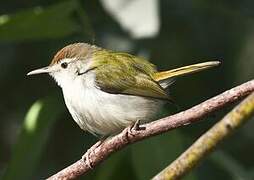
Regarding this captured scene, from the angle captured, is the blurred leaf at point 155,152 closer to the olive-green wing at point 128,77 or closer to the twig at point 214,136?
the olive-green wing at point 128,77

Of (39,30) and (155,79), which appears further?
(39,30)

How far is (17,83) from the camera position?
4.76 m

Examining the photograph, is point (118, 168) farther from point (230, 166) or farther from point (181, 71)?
point (181, 71)

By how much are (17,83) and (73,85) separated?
4.60ft

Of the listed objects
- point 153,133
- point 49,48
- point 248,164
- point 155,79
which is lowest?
point 248,164

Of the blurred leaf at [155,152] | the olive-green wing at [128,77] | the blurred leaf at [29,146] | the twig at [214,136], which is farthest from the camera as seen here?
the blurred leaf at [29,146]

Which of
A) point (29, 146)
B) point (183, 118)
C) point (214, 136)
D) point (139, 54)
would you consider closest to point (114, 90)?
point (29, 146)

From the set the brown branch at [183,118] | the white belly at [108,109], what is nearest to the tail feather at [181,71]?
the white belly at [108,109]

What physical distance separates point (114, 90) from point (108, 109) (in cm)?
15

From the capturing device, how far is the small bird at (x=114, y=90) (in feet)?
10.5

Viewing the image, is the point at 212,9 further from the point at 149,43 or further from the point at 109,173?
the point at 109,173

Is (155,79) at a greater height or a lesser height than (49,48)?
greater

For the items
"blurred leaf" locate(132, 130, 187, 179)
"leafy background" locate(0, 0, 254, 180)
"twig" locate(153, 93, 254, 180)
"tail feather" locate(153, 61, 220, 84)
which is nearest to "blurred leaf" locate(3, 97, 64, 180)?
"leafy background" locate(0, 0, 254, 180)

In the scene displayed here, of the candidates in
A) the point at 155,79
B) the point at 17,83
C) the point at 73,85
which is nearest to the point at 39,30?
the point at 73,85
